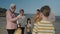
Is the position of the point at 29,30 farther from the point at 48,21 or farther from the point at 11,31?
the point at 48,21

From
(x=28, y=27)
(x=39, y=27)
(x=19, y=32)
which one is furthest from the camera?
(x=28, y=27)

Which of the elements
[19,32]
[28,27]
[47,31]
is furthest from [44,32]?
[28,27]

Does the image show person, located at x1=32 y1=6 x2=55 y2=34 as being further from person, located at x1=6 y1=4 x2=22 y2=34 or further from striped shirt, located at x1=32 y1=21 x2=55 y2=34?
person, located at x1=6 y1=4 x2=22 y2=34

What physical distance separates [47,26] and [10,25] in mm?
3217

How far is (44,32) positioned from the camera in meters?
6.63

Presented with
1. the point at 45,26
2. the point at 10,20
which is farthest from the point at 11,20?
the point at 45,26

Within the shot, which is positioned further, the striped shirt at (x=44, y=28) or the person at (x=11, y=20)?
the person at (x=11, y=20)

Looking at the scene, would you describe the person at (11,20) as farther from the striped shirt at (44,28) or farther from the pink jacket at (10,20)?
the striped shirt at (44,28)

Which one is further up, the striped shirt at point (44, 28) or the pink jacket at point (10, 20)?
the pink jacket at point (10, 20)

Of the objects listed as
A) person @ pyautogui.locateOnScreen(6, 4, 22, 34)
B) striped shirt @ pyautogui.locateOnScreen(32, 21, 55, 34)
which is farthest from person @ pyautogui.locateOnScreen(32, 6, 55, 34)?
person @ pyautogui.locateOnScreen(6, 4, 22, 34)

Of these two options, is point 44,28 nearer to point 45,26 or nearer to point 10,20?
point 45,26

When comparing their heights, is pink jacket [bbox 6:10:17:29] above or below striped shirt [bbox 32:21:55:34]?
above

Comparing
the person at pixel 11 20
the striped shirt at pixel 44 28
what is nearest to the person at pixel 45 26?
the striped shirt at pixel 44 28

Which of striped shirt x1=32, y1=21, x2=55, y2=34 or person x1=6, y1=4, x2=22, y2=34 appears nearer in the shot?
striped shirt x1=32, y1=21, x2=55, y2=34
